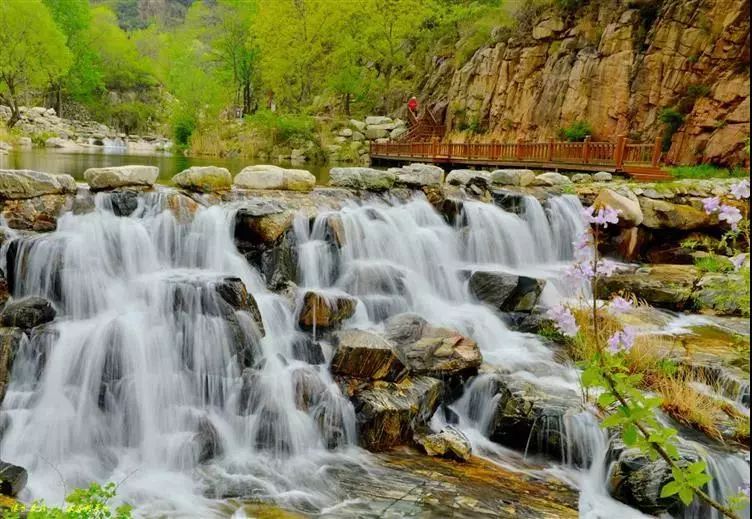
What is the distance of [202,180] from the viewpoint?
10695mm

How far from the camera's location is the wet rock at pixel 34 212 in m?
8.37

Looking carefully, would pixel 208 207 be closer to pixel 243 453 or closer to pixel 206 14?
pixel 243 453

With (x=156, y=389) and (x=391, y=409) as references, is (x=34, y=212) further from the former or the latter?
(x=391, y=409)

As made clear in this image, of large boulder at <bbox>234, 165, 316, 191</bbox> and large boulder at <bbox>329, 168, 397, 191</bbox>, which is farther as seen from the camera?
large boulder at <bbox>329, 168, 397, 191</bbox>

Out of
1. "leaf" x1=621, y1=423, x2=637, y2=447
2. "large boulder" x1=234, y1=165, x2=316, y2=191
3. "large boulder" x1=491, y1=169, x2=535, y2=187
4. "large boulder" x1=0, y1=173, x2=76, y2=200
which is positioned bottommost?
"leaf" x1=621, y1=423, x2=637, y2=447

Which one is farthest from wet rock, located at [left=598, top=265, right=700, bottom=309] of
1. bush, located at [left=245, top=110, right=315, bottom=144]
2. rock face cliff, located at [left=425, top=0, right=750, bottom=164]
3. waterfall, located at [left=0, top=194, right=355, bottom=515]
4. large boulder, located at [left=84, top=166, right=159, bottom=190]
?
bush, located at [left=245, top=110, right=315, bottom=144]

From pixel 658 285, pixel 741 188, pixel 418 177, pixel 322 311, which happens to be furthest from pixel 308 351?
pixel 658 285

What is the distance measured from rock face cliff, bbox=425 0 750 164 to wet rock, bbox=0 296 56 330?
15226mm

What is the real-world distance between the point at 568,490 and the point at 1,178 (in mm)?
8904

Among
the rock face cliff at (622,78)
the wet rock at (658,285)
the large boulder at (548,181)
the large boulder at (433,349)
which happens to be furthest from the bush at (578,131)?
the large boulder at (433,349)

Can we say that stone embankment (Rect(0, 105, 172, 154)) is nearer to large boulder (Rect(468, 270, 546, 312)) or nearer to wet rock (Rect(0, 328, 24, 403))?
wet rock (Rect(0, 328, 24, 403))

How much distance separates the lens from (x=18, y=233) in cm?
805

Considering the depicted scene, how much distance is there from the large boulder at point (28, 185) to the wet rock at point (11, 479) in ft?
16.8

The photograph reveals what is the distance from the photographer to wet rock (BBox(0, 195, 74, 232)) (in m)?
8.37
